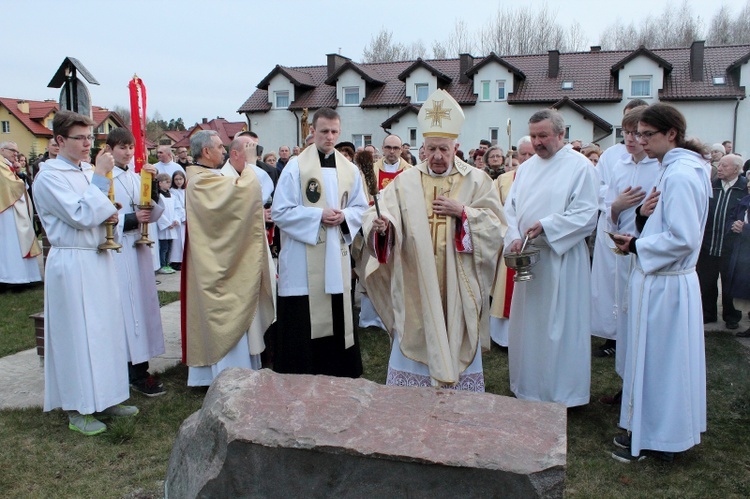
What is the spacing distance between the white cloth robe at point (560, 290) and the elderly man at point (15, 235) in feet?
25.6

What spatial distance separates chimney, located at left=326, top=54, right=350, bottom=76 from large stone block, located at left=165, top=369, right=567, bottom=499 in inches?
1356

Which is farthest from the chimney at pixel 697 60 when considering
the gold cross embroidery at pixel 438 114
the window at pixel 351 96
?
the gold cross embroidery at pixel 438 114

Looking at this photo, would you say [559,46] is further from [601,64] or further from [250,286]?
[250,286]

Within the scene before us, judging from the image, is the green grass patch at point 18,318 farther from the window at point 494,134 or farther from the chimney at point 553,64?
the chimney at point 553,64

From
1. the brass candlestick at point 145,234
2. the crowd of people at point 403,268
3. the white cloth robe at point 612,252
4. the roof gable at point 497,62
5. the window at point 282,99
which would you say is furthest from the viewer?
the window at point 282,99

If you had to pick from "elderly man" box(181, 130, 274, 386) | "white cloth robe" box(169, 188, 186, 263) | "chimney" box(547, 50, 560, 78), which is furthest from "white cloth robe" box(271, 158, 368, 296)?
"chimney" box(547, 50, 560, 78)

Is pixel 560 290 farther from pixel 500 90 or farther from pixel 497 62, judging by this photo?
pixel 500 90

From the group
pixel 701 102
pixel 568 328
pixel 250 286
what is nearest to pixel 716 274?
pixel 568 328

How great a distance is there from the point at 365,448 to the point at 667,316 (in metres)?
2.42

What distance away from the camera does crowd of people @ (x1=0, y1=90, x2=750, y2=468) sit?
13.3 feet

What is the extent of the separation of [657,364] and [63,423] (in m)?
4.21

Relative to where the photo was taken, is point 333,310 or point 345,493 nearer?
point 345,493

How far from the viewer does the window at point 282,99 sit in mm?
35938

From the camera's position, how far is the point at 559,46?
5041 centimetres
